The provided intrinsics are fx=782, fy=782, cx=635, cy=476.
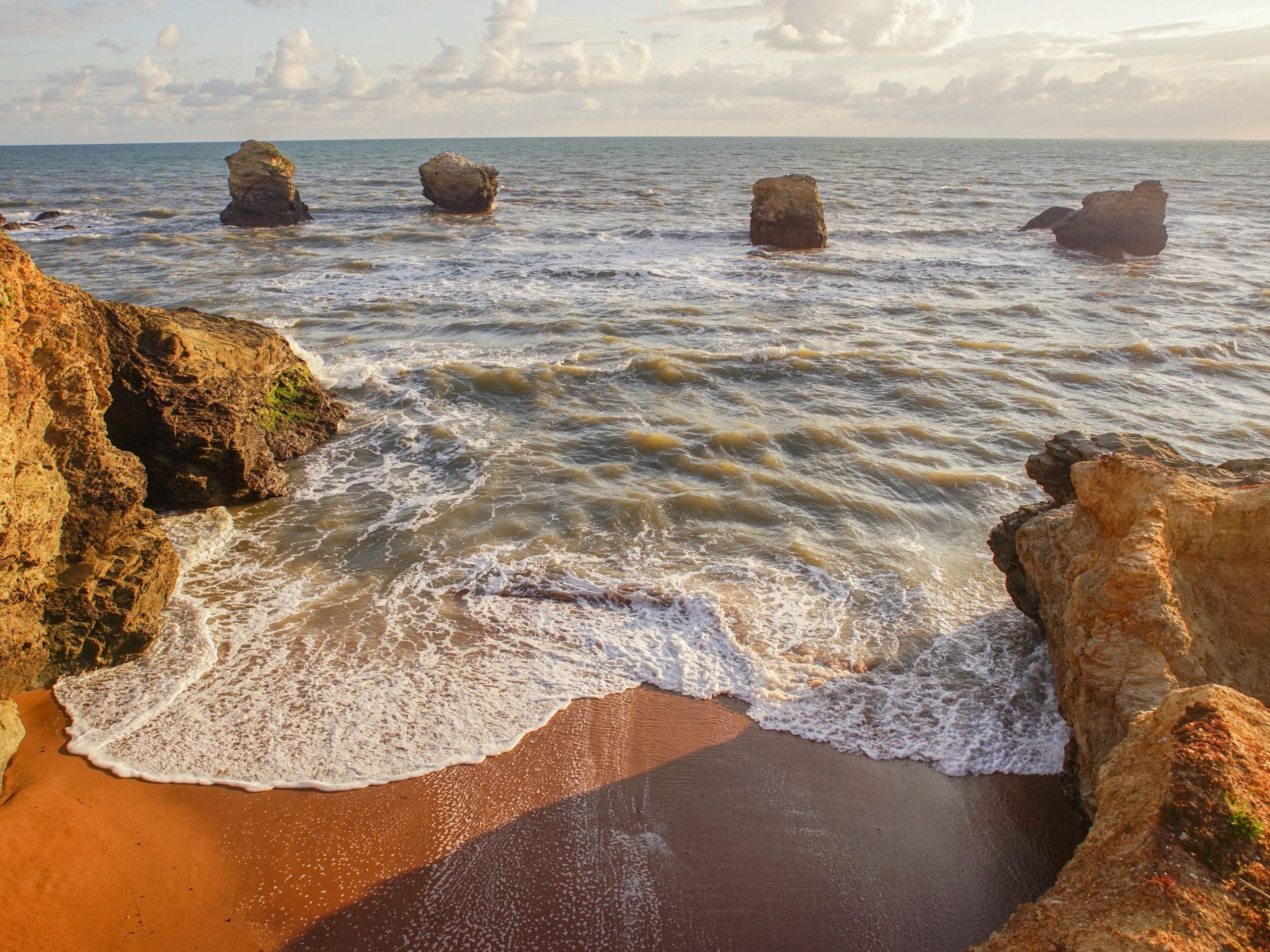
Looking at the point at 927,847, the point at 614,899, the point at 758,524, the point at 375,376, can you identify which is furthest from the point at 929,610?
the point at 375,376

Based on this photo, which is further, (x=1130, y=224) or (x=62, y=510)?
(x=1130, y=224)

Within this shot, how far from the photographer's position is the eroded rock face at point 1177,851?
2.43 metres

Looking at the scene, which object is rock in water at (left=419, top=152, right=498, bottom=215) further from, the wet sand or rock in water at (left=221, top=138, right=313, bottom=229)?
the wet sand

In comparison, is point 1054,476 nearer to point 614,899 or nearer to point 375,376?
point 614,899

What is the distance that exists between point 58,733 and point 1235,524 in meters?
7.25

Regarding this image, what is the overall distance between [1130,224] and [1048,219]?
19.0 feet

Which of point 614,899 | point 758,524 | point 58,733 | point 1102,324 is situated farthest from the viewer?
point 1102,324

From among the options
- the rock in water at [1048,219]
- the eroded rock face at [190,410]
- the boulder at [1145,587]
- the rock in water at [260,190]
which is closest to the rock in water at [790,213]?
the rock in water at [1048,219]

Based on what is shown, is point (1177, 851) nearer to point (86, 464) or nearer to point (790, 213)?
point (86, 464)

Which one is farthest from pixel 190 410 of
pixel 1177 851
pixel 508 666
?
pixel 1177 851

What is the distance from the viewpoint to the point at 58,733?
4938 millimetres

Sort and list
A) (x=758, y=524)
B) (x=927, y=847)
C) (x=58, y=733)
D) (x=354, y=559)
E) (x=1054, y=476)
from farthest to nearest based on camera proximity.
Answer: (x=758, y=524), (x=354, y=559), (x=1054, y=476), (x=58, y=733), (x=927, y=847)

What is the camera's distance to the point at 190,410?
7.49 metres

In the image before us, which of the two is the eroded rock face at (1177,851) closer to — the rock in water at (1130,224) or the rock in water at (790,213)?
the rock in water at (790,213)
